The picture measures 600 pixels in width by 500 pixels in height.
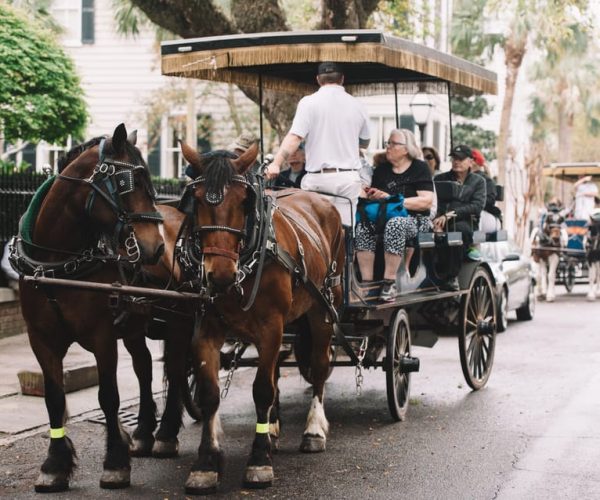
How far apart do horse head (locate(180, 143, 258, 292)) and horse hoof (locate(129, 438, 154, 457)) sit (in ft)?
5.97

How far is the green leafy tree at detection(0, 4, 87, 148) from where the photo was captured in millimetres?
15242

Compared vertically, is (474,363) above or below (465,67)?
below

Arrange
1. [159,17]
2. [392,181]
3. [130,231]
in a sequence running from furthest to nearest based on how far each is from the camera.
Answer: [159,17]
[392,181]
[130,231]

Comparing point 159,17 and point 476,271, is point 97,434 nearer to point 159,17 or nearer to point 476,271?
point 476,271

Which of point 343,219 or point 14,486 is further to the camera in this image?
point 343,219

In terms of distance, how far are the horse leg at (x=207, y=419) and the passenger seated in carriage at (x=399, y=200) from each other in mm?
2627

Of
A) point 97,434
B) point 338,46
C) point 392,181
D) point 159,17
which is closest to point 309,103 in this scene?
point 338,46

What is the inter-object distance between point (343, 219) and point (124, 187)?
2855 mm

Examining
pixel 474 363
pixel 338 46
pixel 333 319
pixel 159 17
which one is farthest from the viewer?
pixel 159 17

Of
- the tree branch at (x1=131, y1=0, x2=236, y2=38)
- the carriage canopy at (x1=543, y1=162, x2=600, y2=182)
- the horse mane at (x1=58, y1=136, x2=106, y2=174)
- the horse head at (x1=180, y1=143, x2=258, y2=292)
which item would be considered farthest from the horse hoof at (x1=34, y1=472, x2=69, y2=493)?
the carriage canopy at (x1=543, y1=162, x2=600, y2=182)

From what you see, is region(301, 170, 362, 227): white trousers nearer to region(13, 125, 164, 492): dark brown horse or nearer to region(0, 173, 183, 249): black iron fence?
region(13, 125, 164, 492): dark brown horse

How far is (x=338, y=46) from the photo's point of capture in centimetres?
884

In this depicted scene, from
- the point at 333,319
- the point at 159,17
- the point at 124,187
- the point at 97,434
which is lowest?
the point at 97,434

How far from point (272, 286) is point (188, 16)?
9372 millimetres
